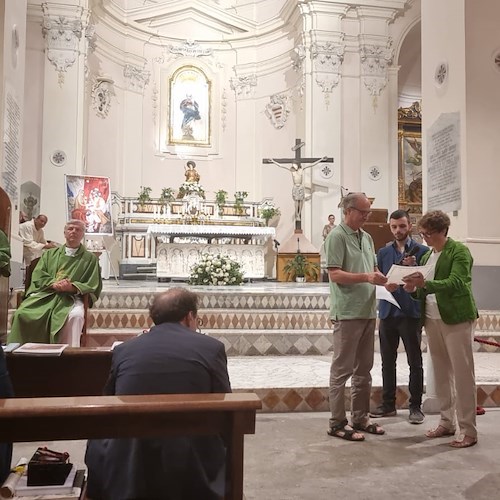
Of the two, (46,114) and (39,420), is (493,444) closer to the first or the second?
(39,420)

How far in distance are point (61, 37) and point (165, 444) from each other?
12.5 meters

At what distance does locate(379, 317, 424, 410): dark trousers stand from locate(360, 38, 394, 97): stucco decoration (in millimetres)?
11093

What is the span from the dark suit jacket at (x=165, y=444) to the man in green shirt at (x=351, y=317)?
5.80ft

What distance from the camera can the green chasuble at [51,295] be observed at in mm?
4648

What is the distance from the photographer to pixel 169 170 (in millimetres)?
15547

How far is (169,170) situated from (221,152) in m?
1.55

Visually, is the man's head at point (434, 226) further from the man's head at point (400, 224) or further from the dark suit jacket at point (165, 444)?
the dark suit jacket at point (165, 444)

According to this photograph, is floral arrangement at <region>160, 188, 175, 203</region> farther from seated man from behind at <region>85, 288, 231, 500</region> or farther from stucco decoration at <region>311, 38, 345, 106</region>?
seated man from behind at <region>85, 288, 231, 500</region>

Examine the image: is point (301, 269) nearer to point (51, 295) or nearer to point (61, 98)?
point (61, 98)

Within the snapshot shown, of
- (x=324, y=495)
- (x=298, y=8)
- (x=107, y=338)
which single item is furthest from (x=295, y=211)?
(x=324, y=495)

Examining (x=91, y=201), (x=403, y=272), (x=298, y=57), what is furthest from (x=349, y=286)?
(x=298, y=57)

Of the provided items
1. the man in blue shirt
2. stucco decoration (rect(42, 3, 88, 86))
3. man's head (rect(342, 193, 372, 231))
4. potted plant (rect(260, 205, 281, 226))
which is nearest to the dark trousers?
the man in blue shirt

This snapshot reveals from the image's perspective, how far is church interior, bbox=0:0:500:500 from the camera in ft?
14.9

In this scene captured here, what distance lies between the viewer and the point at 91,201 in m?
9.26
